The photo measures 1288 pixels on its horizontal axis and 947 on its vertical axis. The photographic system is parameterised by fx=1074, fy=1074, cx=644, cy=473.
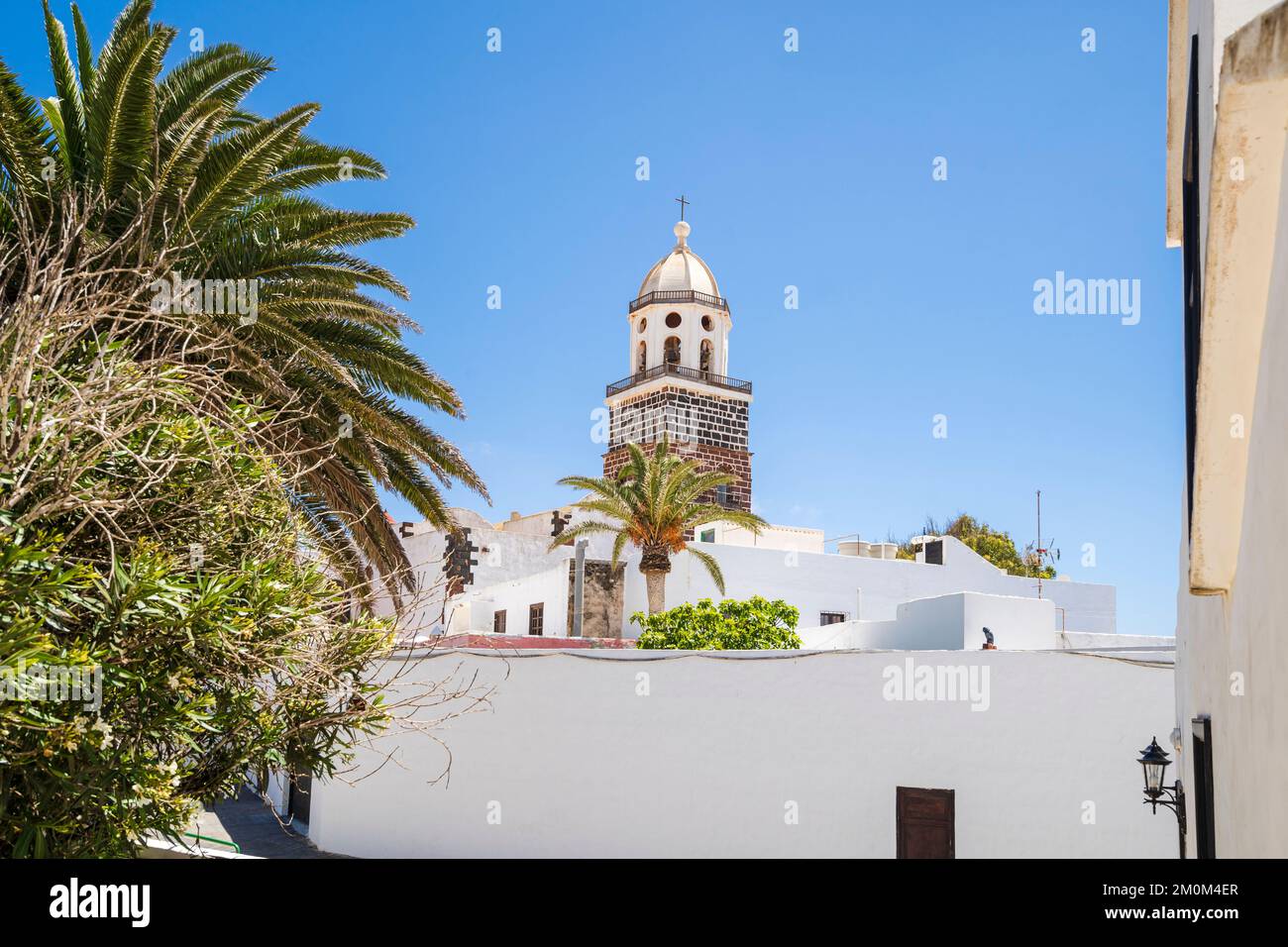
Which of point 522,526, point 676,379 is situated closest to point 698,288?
point 676,379

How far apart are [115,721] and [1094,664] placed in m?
11.4

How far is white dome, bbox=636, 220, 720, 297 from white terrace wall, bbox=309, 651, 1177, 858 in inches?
926

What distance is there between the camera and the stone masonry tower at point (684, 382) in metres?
35.6

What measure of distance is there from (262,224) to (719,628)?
14729 millimetres

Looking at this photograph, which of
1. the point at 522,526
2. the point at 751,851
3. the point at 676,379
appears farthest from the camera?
the point at 522,526

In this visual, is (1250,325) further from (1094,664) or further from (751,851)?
(751,851)

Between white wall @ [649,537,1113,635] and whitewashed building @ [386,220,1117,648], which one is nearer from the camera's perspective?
whitewashed building @ [386,220,1117,648]

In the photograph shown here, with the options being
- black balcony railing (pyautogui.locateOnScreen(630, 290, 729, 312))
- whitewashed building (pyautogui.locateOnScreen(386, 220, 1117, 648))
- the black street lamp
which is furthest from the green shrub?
black balcony railing (pyautogui.locateOnScreen(630, 290, 729, 312))

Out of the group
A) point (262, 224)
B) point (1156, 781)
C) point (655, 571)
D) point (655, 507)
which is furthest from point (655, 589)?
point (262, 224)

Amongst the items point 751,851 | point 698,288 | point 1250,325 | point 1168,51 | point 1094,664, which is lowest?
point 751,851

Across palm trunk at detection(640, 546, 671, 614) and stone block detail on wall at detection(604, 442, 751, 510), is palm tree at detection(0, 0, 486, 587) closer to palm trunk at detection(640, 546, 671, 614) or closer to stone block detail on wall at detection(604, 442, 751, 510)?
palm trunk at detection(640, 546, 671, 614)

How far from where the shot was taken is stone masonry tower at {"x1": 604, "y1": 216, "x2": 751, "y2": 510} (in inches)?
1400

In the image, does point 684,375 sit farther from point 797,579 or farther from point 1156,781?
point 1156,781
